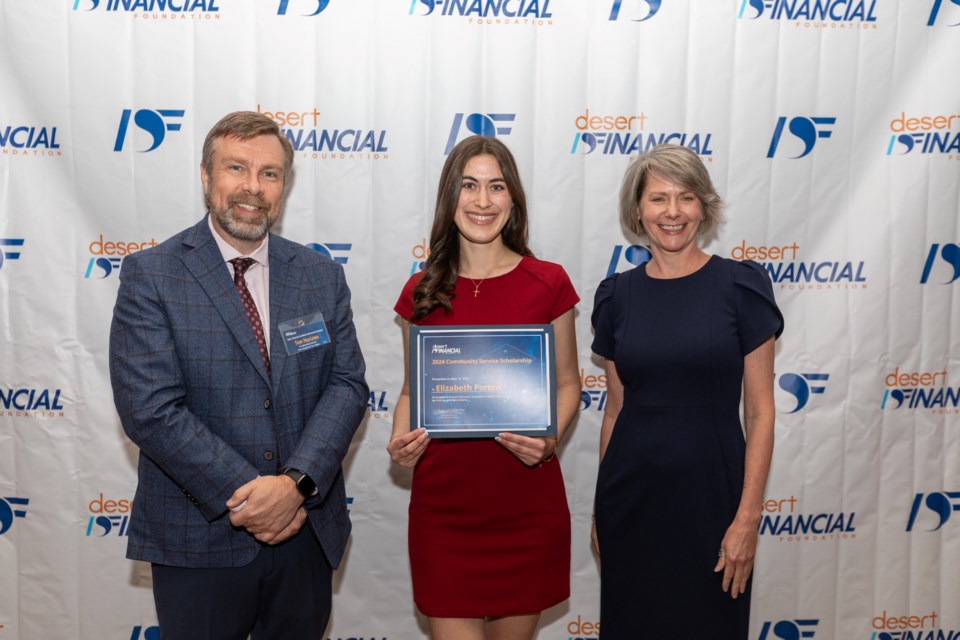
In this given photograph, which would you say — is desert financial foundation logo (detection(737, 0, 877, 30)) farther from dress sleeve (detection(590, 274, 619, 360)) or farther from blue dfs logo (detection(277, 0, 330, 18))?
blue dfs logo (detection(277, 0, 330, 18))

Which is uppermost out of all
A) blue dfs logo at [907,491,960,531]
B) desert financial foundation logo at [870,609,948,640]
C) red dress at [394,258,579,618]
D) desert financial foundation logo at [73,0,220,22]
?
desert financial foundation logo at [73,0,220,22]

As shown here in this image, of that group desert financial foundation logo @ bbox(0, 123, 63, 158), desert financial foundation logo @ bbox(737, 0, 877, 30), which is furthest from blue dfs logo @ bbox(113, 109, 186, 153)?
desert financial foundation logo @ bbox(737, 0, 877, 30)

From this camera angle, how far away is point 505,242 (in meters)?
2.62

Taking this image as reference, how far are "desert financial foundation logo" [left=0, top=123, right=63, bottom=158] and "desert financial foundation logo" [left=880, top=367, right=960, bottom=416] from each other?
149 inches

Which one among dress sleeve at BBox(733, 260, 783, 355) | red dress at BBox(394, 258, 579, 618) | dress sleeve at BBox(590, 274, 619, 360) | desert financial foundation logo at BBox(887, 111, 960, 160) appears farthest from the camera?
desert financial foundation logo at BBox(887, 111, 960, 160)

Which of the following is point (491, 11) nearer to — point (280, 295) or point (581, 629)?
point (280, 295)

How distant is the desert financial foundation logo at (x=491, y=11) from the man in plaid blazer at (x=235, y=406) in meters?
1.27

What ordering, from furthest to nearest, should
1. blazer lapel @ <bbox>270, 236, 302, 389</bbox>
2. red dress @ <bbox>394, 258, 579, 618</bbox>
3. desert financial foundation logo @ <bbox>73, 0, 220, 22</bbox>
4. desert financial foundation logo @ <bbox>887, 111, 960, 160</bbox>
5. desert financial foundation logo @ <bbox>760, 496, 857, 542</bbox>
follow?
desert financial foundation logo @ <bbox>760, 496, 857, 542</bbox>
desert financial foundation logo @ <bbox>887, 111, 960, 160</bbox>
desert financial foundation logo @ <bbox>73, 0, 220, 22</bbox>
red dress @ <bbox>394, 258, 579, 618</bbox>
blazer lapel @ <bbox>270, 236, 302, 389</bbox>

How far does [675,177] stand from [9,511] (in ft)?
10.1

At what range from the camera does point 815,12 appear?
3.29 metres

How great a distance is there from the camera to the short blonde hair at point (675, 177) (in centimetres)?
231

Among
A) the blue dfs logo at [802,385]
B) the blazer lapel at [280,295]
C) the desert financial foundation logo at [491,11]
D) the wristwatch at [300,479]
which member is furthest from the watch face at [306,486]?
the blue dfs logo at [802,385]

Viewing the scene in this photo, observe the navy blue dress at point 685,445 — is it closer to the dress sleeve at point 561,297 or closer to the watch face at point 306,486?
the dress sleeve at point 561,297

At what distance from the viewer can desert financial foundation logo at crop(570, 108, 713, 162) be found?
3256 mm
